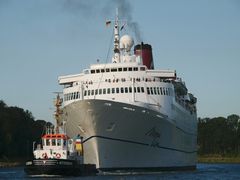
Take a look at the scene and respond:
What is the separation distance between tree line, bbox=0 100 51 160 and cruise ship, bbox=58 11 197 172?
6476cm

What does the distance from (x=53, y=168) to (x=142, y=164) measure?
11003mm

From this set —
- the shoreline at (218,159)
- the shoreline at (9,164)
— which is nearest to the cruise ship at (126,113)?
the shoreline at (9,164)

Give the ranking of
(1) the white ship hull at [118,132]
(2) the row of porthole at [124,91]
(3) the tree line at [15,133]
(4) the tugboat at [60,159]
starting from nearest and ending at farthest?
(4) the tugboat at [60,159] < (1) the white ship hull at [118,132] < (2) the row of porthole at [124,91] < (3) the tree line at [15,133]

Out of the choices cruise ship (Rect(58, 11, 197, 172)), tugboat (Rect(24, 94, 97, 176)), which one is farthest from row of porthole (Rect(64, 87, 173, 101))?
tugboat (Rect(24, 94, 97, 176))

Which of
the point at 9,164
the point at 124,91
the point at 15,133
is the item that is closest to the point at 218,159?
the point at 15,133

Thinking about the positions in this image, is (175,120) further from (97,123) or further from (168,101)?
(97,123)

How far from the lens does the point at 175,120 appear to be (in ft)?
261

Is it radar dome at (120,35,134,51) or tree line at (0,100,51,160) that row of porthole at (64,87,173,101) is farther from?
tree line at (0,100,51,160)

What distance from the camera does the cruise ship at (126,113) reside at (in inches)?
2689

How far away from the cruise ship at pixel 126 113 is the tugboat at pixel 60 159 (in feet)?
5.02

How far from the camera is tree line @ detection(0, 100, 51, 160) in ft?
477

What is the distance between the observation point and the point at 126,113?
224 ft

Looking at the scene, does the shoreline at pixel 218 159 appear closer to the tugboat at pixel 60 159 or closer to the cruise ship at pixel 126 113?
the cruise ship at pixel 126 113

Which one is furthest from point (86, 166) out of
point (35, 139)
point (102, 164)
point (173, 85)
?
point (35, 139)
